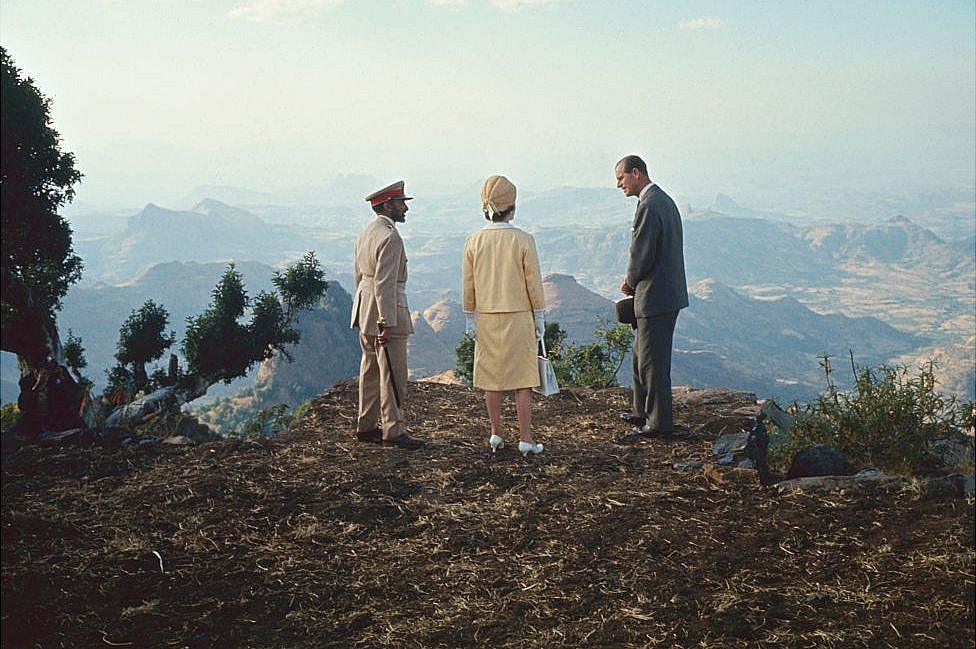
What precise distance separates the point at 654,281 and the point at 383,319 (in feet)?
8.28

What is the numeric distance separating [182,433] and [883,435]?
27.8 feet

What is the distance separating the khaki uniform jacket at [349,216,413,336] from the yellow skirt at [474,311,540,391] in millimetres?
797

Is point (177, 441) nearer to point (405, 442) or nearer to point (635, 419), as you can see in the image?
point (405, 442)

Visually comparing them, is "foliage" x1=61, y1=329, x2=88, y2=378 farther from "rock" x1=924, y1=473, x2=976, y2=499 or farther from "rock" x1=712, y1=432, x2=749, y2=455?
"rock" x1=924, y1=473, x2=976, y2=499

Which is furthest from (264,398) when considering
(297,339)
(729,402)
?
(729,402)

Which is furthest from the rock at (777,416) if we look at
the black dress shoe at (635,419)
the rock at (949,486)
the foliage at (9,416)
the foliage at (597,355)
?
the foliage at (9,416)

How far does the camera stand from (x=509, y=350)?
7098 mm

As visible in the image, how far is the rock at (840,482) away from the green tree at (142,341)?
1030 centimetres

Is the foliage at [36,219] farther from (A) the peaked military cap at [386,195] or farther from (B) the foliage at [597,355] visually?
→ (B) the foliage at [597,355]

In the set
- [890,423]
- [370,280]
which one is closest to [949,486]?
[890,423]

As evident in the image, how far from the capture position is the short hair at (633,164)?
7.50m

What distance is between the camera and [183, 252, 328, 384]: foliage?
12922 millimetres

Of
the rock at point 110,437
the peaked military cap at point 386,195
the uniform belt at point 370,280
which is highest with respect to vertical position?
the peaked military cap at point 386,195

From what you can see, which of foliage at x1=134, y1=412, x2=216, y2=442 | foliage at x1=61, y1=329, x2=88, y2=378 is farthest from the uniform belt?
foliage at x1=61, y1=329, x2=88, y2=378
